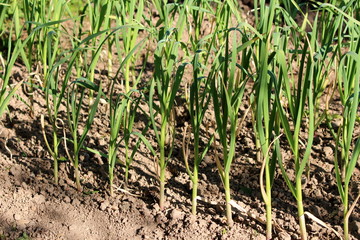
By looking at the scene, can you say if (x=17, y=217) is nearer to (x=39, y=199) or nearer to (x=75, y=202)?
(x=39, y=199)

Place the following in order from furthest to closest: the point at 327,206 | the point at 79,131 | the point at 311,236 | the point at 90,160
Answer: the point at 79,131 → the point at 90,160 → the point at 327,206 → the point at 311,236

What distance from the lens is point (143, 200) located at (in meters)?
2.31

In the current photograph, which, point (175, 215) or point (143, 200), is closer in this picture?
point (175, 215)

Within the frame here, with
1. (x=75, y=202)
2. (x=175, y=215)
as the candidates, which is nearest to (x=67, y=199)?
(x=75, y=202)

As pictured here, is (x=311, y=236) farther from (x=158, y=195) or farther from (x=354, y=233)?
(x=158, y=195)

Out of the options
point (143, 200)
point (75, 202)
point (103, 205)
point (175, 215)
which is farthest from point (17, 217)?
point (175, 215)

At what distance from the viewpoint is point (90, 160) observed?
99.7 inches

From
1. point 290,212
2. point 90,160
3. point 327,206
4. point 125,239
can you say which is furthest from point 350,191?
point 90,160

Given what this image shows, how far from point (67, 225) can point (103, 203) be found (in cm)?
16

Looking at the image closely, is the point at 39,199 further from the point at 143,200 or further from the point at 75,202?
the point at 143,200

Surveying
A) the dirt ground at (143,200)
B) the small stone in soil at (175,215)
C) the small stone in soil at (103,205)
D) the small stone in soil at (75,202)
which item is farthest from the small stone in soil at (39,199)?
the small stone in soil at (175,215)

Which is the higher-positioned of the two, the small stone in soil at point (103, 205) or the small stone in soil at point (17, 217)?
the small stone in soil at point (103, 205)

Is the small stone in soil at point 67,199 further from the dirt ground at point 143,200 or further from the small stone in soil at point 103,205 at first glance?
the small stone in soil at point 103,205

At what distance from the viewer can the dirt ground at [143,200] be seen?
2.14 meters
